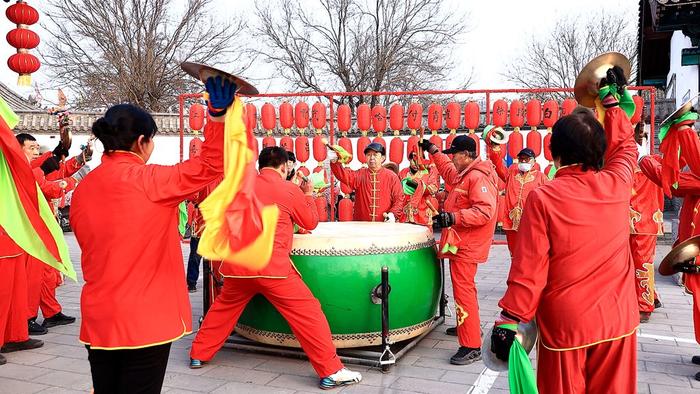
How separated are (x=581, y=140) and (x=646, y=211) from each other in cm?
408

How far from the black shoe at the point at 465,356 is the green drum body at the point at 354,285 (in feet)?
1.38

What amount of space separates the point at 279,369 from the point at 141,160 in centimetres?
232

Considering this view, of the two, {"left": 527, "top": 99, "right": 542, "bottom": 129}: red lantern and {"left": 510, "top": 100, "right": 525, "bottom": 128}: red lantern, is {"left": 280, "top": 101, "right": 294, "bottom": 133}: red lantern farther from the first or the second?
{"left": 527, "top": 99, "right": 542, "bottom": 129}: red lantern

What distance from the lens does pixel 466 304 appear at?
438cm

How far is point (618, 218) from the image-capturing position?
7.82ft

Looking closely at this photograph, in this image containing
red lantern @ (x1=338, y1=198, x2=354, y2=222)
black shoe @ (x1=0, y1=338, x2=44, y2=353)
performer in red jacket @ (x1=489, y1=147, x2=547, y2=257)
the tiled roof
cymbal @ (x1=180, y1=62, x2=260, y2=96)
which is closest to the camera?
cymbal @ (x1=180, y1=62, x2=260, y2=96)

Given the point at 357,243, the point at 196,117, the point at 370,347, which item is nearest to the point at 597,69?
the point at 357,243

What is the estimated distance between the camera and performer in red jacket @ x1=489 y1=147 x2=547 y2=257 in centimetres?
656

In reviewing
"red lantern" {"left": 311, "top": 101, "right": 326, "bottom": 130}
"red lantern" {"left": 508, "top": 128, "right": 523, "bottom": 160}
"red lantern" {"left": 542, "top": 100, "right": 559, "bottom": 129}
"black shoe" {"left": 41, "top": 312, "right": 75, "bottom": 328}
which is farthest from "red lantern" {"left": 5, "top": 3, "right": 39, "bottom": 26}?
"red lantern" {"left": 542, "top": 100, "right": 559, "bottom": 129}

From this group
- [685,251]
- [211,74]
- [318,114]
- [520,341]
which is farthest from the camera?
[318,114]

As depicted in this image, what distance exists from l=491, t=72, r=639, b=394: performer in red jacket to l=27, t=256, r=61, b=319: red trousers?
4388mm

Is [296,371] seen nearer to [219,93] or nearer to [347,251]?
[347,251]

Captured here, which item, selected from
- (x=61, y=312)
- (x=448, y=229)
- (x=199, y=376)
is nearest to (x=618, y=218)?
(x=448, y=229)

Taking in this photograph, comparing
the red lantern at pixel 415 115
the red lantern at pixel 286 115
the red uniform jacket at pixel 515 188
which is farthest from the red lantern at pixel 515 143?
the red lantern at pixel 286 115
